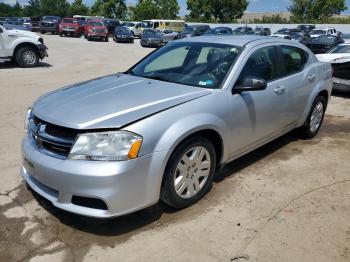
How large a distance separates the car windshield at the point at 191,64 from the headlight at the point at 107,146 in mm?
1221

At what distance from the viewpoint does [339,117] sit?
7.70m

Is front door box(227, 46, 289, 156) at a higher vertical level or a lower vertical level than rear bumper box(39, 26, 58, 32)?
lower

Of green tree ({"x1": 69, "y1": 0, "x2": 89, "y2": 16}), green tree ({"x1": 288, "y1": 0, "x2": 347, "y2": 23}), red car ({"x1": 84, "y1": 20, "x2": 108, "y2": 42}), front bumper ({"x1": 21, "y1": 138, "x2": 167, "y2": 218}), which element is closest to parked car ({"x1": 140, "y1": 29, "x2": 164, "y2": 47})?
red car ({"x1": 84, "y1": 20, "x2": 108, "y2": 42})

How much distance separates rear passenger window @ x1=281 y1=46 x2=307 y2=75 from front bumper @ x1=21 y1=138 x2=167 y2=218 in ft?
8.63

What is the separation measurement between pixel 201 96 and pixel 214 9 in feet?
228

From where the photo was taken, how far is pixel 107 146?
10.1 feet

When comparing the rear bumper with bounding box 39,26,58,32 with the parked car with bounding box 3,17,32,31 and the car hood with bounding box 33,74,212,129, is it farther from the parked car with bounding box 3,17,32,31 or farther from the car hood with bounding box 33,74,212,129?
the car hood with bounding box 33,74,212,129

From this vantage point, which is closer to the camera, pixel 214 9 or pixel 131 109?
pixel 131 109

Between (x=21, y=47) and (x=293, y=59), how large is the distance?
36.5ft

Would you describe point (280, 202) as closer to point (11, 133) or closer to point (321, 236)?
point (321, 236)

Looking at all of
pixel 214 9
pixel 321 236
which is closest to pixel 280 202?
pixel 321 236

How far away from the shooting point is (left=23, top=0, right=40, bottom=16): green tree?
3558 inches

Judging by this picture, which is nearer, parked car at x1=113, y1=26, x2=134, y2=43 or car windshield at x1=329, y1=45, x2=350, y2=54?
car windshield at x1=329, y1=45, x2=350, y2=54

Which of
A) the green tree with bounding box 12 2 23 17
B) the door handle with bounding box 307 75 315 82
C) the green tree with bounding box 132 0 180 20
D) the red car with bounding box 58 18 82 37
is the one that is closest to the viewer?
the door handle with bounding box 307 75 315 82
